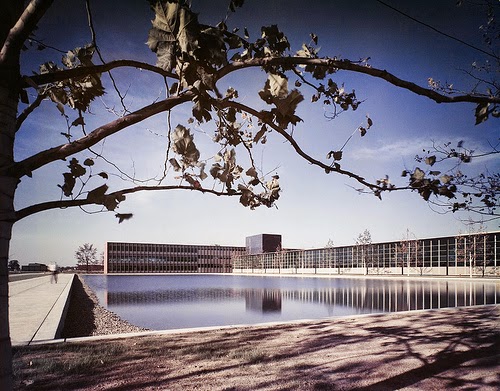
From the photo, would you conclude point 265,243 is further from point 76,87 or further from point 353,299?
point 76,87

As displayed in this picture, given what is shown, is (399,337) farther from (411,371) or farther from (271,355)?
(271,355)

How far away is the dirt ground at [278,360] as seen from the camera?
160 inches

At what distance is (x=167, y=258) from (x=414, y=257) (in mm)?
74013

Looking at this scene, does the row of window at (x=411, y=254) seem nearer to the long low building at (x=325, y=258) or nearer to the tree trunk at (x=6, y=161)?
the long low building at (x=325, y=258)

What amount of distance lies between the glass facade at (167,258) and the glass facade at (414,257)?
4016cm

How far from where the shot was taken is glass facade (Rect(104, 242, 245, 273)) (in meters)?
93.9

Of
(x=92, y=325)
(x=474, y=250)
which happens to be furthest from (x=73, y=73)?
(x=474, y=250)

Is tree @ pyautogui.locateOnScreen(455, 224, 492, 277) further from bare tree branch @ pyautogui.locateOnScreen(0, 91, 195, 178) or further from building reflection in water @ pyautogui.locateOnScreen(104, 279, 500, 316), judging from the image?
bare tree branch @ pyautogui.locateOnScreen(0, 91, 195, 178)

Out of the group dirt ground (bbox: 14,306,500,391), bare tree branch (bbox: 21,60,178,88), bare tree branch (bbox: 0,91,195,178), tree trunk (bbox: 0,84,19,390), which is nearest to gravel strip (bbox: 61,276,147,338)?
dirt ground (bbox: 14,306,500,391)

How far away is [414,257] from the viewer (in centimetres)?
5138

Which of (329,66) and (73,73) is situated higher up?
(329,66)

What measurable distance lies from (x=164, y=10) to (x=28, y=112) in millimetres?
2124

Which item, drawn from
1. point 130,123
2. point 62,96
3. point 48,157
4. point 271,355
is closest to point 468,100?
point 130,123

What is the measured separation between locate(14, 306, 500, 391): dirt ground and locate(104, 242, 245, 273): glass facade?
94629 millimetres
